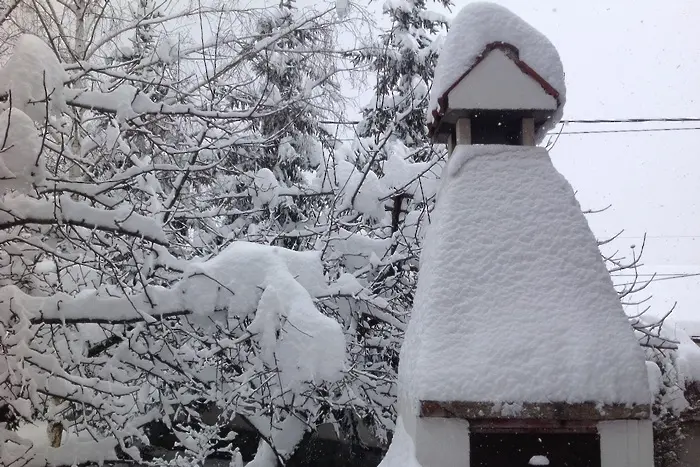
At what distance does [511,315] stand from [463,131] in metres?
1.46

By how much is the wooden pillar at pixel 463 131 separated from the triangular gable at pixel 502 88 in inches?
7.1

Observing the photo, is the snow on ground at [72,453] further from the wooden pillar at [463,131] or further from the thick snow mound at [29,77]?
the wooden pillar at [463,131]

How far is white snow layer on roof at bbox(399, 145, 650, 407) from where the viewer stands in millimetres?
2938

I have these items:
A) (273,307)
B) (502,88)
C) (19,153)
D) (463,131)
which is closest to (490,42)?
(502,88)

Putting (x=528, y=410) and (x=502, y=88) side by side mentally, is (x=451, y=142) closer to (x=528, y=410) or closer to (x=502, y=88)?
(x=502, y=88)

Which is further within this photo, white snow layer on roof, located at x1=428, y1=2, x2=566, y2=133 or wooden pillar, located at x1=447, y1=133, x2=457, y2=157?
wooden pillar, located at x1=447, y1=133, x2=457, y2=157

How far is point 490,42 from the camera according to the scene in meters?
3.81

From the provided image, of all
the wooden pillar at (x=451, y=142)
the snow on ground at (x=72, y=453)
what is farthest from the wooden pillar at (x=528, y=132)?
the snow on ground at (x=72, y=453)

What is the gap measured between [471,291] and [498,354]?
0.41m

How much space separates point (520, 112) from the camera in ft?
12.8

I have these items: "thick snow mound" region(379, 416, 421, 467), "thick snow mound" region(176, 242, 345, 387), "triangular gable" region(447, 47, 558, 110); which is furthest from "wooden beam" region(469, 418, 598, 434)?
"triangular gable" region(447, 47, 558, 110)

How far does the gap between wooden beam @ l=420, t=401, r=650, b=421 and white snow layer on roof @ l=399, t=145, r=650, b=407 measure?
34 millimetres

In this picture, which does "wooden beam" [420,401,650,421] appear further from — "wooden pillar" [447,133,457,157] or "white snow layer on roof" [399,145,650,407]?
"wooden pillar" [447,133,457,157]

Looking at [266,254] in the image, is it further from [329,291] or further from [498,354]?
[498,354]
